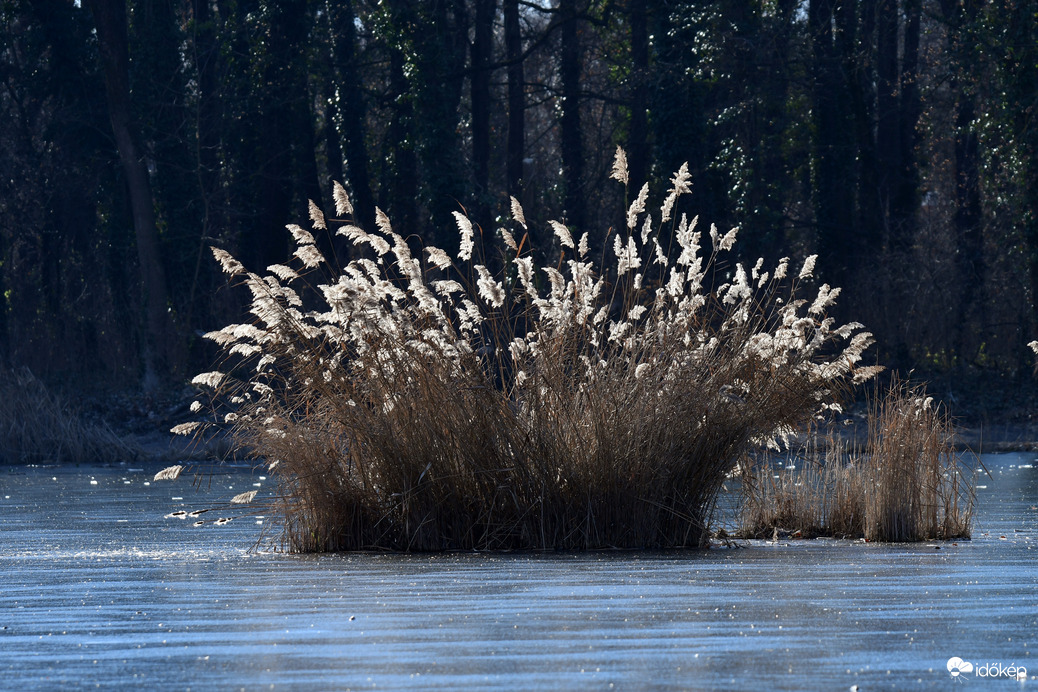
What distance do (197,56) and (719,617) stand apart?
93.5 ft

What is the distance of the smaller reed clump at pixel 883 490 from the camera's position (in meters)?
10.2

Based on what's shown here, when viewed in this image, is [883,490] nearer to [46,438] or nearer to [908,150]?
[46,438]

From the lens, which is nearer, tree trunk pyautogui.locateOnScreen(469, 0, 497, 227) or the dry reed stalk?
the dry reed stalk

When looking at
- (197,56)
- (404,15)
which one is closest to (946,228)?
(404,15)

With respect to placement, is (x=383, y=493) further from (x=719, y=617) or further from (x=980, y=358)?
(x=980, y=358)

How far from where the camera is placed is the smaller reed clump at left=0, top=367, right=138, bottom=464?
76.2 ft

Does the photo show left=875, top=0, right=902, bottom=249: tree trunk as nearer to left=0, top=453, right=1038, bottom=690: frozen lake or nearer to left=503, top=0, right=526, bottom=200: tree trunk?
left=503, top=0, right=526, bottom=200: tree trunk

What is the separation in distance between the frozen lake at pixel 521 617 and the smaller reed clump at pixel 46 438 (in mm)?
13128

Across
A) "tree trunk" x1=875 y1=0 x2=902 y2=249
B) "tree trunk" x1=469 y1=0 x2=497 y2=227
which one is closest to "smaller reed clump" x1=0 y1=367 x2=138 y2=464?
"tree trunk" x1=469 y1=0 x2=497 y2=227

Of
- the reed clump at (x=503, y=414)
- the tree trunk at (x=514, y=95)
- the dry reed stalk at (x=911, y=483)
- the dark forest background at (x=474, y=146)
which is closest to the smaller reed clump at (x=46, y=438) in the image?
the dark forest background at (x=474, y=146)

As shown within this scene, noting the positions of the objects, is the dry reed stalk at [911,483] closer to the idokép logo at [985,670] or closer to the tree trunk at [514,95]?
the idokép logo at [985,670]

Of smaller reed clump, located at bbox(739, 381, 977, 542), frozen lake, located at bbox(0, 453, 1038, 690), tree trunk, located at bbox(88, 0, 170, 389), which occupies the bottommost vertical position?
frozen lake, located at bbox(0, 453, 1038, 690)

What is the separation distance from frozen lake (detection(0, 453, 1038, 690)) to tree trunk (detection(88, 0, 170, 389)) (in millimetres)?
21358

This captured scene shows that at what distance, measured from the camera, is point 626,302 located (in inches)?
401
